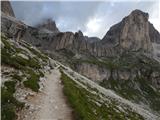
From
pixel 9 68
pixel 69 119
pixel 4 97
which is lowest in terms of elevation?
pixel 69 119

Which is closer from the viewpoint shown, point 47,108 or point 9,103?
point 9,103

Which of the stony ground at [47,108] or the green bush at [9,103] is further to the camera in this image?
the stony ground at [47,108]

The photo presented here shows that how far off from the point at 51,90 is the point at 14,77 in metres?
7.28

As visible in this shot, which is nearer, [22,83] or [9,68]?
[22,83]

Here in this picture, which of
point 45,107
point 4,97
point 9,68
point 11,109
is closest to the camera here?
point 11,109

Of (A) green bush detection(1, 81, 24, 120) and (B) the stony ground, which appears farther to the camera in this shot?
(B) the stony ground

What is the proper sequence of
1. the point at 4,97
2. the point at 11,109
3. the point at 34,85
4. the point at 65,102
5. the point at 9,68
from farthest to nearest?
1. the point at 9,68
2. the point at 34,85
3. the point at 65,102
4. the point at 4,97
5. the point at 11,109

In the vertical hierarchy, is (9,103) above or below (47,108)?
above

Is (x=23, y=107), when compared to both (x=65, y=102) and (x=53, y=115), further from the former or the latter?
(x=65, y=102)

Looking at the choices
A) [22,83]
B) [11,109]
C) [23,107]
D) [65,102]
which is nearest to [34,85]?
[22,83]

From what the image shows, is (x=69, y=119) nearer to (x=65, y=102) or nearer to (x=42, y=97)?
(x=65, y=102)

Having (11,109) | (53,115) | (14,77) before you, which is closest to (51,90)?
(14,77)

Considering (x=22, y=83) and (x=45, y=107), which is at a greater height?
(x=22, y=83)

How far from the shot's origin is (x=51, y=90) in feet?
136
